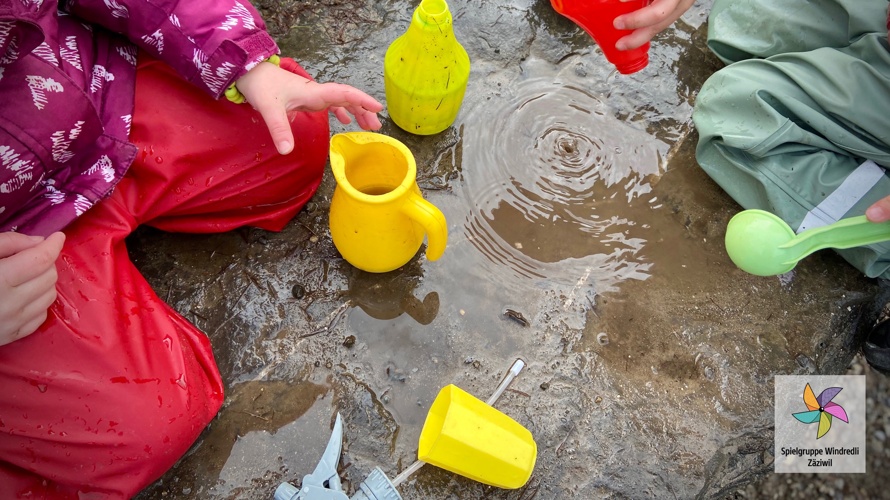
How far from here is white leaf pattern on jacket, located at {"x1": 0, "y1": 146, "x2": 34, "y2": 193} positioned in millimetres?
1298

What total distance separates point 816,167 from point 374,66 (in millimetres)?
1447

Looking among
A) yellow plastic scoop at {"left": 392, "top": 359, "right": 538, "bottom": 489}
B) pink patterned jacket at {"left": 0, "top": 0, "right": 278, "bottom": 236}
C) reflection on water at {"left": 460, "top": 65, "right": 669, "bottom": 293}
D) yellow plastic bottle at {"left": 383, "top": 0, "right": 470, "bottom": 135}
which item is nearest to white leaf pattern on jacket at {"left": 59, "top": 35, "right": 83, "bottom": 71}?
pink patterned jacket at {"left": 0, "top": 0, "right": 278, "bottom": 236}

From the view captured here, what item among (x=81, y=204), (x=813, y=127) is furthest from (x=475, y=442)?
(x=813, y=127)

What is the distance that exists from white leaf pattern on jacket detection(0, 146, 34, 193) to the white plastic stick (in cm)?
106

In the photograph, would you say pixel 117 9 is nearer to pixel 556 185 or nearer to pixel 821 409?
pixel 556 185

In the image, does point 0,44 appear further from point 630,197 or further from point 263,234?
point 630,197

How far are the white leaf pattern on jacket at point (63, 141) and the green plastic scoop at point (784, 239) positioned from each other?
164 cm

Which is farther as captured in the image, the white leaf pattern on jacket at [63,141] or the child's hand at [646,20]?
the child's hand at [646,20]

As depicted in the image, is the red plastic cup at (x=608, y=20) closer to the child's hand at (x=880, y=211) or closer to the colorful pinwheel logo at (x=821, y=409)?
the child's hand at (x=880, y=211)

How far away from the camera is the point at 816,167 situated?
184cm

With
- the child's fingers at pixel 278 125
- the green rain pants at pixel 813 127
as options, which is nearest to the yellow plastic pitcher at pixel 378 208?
the child's fingers at pixel 278 125

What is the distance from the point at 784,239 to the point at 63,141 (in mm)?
1747

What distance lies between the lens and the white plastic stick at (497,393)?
4.65ft

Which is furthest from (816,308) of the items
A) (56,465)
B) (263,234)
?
(56,465)
